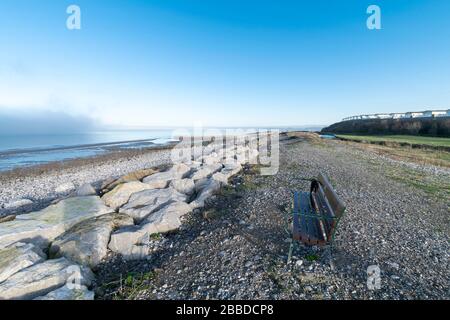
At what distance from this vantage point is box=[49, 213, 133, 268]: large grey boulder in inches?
172

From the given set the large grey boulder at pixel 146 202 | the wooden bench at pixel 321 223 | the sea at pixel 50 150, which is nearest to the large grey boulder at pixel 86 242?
the large grey boulder at pixel 146 202

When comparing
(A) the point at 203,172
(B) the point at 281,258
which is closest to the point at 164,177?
(A) the point at 203,172

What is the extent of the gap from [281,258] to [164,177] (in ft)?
22.4

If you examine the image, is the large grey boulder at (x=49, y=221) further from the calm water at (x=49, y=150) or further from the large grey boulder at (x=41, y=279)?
the calm water at (x=49, y=150)

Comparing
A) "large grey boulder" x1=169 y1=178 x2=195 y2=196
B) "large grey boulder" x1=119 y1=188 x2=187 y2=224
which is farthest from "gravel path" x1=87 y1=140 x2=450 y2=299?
"large grey boulder" x1=169 y1=178 x2=195 y2=196

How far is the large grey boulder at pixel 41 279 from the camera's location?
3210mm

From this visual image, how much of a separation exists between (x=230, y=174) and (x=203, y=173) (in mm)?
1455

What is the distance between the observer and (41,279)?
339cm

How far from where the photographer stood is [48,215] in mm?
5598

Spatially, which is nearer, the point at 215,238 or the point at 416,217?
the point at 215,238
